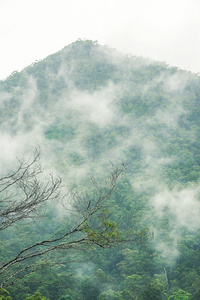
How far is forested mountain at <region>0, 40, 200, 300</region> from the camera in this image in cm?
2125

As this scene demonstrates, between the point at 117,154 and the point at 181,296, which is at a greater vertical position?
the point at 117,154

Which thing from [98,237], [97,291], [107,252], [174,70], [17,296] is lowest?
[98,237]

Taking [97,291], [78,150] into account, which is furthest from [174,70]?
[97,291]

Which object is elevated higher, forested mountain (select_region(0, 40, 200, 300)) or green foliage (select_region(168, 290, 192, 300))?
forested mountain (select_region(0, 40, 200, 300))

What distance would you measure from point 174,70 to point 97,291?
252 ft

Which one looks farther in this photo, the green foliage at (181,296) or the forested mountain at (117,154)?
the forested mountain at (117,154)

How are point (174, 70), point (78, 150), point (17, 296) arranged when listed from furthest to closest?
point (174, 70), point (78, 150), point (17, 296)

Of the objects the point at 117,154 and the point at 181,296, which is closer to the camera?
the point at 181,296

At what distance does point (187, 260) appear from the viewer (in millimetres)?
24984

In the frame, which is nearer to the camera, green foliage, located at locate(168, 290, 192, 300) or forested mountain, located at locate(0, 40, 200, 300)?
green foliage, located at locate(168, 290, 192, 300)

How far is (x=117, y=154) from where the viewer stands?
56125mm

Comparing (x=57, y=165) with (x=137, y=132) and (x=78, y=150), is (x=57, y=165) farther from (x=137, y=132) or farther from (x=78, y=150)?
(x=137, y=132)

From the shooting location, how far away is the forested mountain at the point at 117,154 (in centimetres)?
2125

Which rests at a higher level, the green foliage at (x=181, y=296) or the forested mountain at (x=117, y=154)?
the forested mountain at (x=117, y=154)
